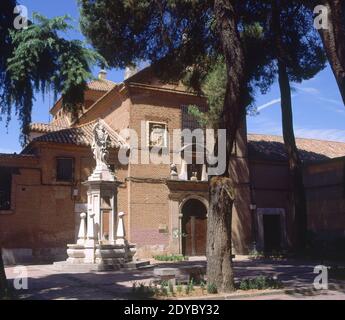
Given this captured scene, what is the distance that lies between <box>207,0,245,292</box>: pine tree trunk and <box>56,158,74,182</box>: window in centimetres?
1215

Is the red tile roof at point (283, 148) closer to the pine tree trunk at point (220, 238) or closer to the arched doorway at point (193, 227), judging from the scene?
the arched doorway at point (193, 227)

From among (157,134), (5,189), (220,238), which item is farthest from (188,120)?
(220,238)

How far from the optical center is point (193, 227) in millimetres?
22609

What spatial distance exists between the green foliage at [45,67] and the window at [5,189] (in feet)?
8.22

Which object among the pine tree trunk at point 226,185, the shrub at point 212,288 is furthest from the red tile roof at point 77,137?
the shrub at point 212,288

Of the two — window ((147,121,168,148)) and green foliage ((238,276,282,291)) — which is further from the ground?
window ((147,121,168,148))

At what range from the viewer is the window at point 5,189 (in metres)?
19.3

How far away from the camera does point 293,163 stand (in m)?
20.7

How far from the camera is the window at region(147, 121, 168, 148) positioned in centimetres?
2227

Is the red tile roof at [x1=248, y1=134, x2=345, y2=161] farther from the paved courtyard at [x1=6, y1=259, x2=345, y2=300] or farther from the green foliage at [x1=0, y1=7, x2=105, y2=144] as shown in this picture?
the paved courtyard at [x1=6, y1=259, x2=345, y2=300]

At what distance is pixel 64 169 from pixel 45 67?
5.06 meters

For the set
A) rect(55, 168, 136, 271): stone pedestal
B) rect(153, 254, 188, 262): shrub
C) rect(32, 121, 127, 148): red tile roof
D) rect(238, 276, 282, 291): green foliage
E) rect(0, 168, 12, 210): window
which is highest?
rect(32, 121, 127, 148): red tile roof

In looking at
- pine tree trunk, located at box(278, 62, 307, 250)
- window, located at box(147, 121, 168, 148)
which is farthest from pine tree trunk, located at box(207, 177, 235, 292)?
window, located at box(147, 121, 168, 148)
